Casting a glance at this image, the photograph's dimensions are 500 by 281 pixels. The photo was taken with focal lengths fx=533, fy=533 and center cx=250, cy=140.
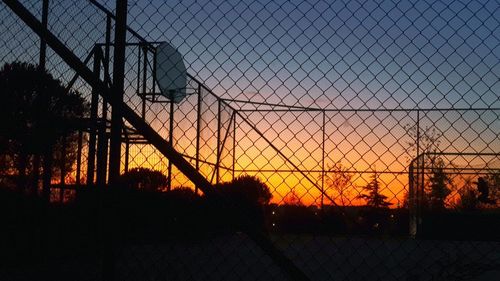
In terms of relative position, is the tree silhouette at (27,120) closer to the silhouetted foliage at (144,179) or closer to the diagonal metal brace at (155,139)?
the silhouetted foliage at (144,179)

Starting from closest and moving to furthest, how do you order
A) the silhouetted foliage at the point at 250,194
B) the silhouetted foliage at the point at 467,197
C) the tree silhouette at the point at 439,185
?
the silhouetted foliage at the point at 467,197 → the tree silhouette at the point at 439,185 → the silhouetted foliage at the point at 250,194

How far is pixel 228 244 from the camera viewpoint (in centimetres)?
855

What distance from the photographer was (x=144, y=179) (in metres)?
7.49

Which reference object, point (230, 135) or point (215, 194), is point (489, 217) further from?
point (215, 194)

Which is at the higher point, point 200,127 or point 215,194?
point 200,127

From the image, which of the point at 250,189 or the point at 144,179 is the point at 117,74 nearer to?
the point at 144,179

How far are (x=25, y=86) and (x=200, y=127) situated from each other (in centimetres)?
339

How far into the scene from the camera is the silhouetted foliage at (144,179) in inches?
276

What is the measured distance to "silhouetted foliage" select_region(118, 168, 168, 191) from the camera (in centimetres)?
700

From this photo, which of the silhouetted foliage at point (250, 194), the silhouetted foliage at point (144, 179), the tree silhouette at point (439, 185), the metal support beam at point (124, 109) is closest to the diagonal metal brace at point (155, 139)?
the metal support beam at point (124, 109)

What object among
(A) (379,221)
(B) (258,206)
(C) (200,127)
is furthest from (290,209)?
(C) (200,127)

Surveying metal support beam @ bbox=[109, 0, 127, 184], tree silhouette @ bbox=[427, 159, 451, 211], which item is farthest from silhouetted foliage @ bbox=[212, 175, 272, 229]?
metal support beam @ bbox=[109, 0, 127, 184]

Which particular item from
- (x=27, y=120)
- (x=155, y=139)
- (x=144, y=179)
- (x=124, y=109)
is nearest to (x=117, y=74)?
(x=124, y=109)

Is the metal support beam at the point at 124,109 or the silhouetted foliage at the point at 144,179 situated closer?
the metal support beam at the point at 124,109
